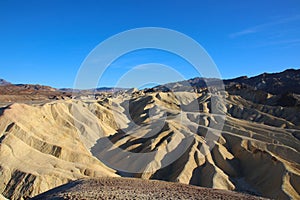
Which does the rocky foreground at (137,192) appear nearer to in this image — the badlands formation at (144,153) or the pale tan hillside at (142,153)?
the badlands formation at (144,153)

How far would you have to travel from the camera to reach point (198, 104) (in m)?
88.2

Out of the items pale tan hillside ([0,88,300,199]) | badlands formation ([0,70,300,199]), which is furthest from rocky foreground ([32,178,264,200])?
pale tan hillside ([0,88,300,199])

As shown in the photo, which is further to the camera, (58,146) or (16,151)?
(58,146)

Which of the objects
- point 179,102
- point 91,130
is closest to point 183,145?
point 91,130

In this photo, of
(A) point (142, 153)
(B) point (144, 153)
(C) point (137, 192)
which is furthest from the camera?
(A) point (142, 153)

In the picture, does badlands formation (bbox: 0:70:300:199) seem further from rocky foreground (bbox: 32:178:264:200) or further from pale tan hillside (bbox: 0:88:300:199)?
rocky foreground (bbox: 32:178:264:200)

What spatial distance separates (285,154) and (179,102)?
57803 mm

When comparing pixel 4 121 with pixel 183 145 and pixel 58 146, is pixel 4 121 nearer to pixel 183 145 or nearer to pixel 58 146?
pixel 58 146

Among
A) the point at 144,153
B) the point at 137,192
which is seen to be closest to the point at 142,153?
the point at 144,153

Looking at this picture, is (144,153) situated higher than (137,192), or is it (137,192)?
(144,153)

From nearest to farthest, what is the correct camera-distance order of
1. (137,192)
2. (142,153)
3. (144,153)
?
(137,192)
(144,153)
(142,153)

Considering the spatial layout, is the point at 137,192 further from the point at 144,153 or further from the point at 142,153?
the point at 142,153

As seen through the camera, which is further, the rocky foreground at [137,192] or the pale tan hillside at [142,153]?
the pale tan hillside at [142,153]

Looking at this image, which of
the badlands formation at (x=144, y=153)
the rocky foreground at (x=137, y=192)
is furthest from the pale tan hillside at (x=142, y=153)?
the rocky foreground at (x=137, y=192)
